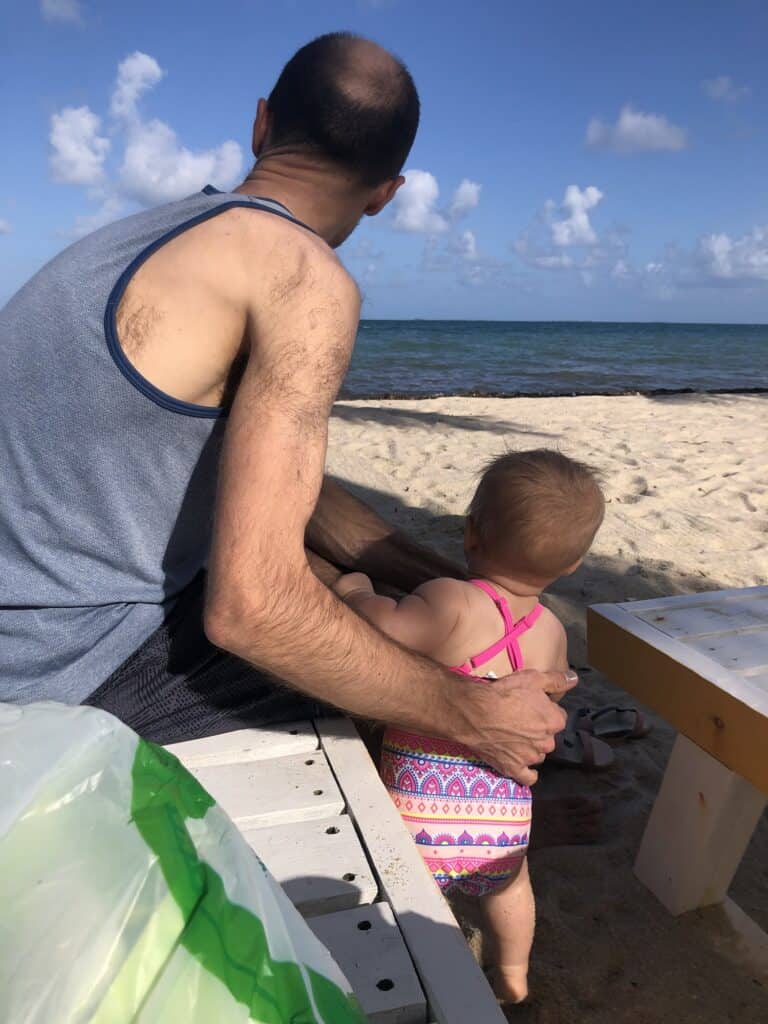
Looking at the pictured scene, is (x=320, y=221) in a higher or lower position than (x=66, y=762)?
higher

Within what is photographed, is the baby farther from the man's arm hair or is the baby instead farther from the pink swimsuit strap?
the man's arm hair

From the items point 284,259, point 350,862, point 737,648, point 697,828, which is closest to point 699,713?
point 737,648

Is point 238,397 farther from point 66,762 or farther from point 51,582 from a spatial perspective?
point 66,762

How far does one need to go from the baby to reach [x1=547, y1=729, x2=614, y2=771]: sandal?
76 centimetres

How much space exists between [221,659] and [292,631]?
1.40 ft

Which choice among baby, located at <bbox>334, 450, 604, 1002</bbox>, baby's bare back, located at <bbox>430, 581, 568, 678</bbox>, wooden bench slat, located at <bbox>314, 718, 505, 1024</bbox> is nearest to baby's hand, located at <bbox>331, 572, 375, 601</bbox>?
baby, located at <bbox>334, 450, 604, 1002</bbox>

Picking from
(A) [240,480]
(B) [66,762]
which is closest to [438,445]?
(A) [240,480]

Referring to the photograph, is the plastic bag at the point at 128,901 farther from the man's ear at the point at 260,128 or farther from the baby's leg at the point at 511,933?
the man's ear at the point at 260,128

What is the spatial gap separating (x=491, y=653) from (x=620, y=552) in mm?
2423

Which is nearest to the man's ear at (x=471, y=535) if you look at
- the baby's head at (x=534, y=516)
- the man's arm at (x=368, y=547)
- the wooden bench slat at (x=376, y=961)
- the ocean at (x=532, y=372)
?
the baby's head at (x=534, y=516)

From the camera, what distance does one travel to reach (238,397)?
122 centimetres

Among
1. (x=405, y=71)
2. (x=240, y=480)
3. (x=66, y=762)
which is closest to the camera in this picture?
(x=66, y=762)

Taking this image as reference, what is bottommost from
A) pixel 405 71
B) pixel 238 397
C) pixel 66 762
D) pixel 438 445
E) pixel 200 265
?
pixel 438 445

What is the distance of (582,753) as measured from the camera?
2.40 m
